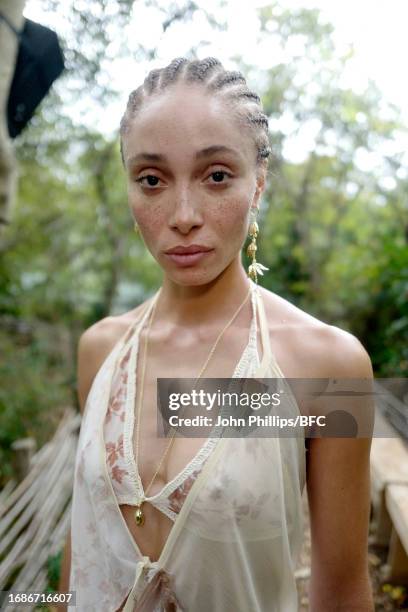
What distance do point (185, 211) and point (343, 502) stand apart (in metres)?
0.78

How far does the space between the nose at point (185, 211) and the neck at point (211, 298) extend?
0.78ft

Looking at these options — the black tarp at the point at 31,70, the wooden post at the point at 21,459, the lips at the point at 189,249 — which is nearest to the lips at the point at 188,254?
the lips at the point at 189,249

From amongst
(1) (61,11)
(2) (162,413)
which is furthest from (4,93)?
(2) (162,413)

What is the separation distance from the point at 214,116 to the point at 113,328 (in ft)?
2.38

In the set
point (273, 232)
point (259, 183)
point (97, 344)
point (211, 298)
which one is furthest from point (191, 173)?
point (273, 232)

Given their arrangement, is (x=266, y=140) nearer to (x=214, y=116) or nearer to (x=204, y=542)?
(x=214, y=116)

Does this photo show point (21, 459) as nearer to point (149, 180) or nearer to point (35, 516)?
point (35, 516)

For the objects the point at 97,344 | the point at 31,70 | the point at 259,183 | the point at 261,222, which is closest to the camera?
the point at 259,183

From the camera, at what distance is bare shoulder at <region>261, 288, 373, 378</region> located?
1198 millimetres

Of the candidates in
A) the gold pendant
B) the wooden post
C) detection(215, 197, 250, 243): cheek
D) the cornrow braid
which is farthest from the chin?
the wooden post

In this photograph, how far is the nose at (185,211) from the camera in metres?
1.20

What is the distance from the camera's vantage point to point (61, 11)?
6.89 feet

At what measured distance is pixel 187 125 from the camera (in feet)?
3.90

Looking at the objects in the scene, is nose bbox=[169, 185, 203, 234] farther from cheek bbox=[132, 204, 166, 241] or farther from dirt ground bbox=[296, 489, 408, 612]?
dirt ground bbox=[296, 489, 408, 612]
